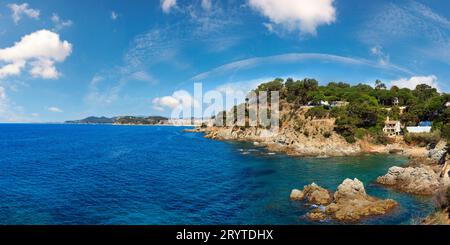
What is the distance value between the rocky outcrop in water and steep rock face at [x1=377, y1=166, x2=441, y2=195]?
6.12 meters

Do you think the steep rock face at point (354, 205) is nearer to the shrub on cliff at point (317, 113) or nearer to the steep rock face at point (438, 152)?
the steep rock face at point (438, 152)

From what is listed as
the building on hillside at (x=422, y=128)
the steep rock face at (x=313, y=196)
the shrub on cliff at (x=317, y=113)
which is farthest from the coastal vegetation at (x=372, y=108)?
the steep rock face at (x=313, y=196)

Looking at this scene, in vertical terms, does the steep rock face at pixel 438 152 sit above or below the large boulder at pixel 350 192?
above

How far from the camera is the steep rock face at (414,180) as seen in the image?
3006cm

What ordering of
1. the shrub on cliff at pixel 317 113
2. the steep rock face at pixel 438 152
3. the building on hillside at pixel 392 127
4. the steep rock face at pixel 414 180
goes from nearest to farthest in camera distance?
the steep rock face at pixel 414 180 → the steep rock face at pixel 438 152 → the building on hillside at pixel 392 127 → the shrub on cliff at pixel 317 113

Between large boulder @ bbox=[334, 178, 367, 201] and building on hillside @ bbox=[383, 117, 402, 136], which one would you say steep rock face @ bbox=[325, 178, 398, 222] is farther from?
building on hillside @ bbox=[383, 117, 402, 136]

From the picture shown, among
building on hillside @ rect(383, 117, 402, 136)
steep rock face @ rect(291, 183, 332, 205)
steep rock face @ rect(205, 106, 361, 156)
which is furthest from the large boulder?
building on hillside @ rect(383, 117, 402, 136)

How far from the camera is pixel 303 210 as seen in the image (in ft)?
81.1

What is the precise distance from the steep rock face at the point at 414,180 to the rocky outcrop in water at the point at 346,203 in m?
6.12

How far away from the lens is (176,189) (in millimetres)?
32344

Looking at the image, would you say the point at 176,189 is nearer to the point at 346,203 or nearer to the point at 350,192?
the point at 346,203

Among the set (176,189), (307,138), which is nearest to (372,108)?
(307,138)

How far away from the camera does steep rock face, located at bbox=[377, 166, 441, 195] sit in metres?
30.1
